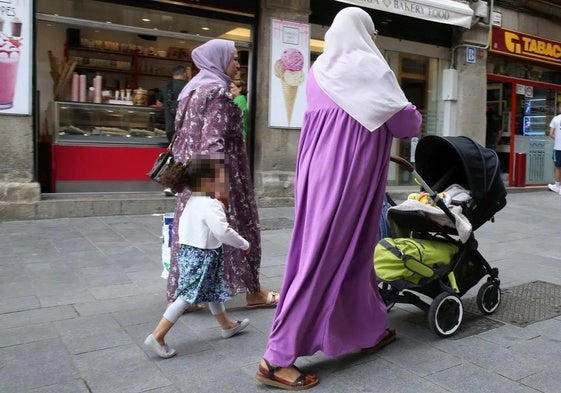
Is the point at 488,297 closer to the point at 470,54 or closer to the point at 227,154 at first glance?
the point at 227,154

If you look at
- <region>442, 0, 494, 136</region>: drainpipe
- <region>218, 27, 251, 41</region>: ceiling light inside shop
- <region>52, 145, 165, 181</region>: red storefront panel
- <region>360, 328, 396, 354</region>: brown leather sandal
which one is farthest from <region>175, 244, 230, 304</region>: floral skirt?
<region>442, 0, 494, 136</region>: drainpipe

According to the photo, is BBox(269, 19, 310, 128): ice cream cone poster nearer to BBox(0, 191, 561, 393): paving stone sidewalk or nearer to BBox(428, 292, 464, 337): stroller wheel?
BBox(0, 191, 561, 393): paving stone sidewalk

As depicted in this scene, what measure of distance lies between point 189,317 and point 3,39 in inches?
192

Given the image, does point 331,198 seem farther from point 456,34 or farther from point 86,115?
point 456,34

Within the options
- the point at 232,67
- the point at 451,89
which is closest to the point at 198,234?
the point at 232,67

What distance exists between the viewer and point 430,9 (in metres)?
9.98

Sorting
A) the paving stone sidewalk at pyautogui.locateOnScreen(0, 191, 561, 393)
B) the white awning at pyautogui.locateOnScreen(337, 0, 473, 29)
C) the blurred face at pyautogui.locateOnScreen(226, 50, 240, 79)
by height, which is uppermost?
the white awning at pyautogui.locateOnScreen(337, 0, 473, 29)

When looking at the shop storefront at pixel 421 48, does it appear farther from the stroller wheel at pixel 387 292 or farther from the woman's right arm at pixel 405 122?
the woman's right arm at pixel 405 122

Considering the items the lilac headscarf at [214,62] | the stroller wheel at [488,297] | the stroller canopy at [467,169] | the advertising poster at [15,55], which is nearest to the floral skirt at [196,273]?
the lilac headscarf at [214,62]

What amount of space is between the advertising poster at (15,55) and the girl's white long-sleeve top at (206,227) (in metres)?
4.85

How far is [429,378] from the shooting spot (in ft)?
10.1

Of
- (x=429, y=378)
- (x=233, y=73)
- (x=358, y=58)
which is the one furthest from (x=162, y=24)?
(x=429, y=378)

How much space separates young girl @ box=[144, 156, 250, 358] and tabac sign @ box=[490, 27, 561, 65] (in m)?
10.6

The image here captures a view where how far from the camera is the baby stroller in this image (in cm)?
362
